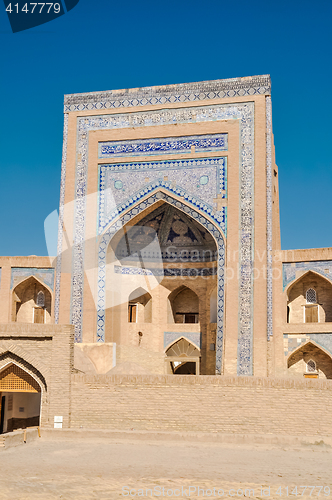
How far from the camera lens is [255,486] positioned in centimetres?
561

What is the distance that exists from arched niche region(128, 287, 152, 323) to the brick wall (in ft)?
17.3

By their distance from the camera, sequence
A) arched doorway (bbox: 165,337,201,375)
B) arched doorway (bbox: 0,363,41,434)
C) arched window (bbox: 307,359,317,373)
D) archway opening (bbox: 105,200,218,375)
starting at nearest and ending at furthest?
arched doorway (bbox: 0,363,41,434) → arched window (bbox: 307,359,317,373) → archway opening (bbox: 105,200,218,375) → arched doorway (bbox: 165,337,201,375)

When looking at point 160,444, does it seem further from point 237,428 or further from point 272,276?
point 272,276

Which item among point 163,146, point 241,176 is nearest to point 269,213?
point 241,176

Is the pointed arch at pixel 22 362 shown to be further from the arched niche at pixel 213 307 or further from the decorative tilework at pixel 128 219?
the arched niche at pixel 213 307

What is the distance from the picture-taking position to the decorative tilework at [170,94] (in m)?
12.1

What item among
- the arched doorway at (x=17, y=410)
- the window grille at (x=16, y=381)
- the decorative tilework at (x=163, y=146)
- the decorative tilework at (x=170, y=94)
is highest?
the decorative tilework at (x=170, y=94)

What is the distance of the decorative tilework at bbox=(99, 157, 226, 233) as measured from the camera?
12094 mm

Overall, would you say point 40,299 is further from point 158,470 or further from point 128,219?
point 158,470

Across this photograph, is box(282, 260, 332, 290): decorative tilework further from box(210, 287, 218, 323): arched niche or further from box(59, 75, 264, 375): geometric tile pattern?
box(210, 287, 218, 323): arched niche

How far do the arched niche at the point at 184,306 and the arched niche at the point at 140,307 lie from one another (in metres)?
0.61

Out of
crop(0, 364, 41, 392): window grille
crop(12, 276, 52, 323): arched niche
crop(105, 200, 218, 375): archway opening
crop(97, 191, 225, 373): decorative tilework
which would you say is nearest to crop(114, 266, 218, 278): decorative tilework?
crop(105, 200, 218, 375): archway opening

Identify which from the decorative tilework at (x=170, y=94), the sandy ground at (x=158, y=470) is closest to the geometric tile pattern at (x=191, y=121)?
the decorative tilework at (x=170, y=94)

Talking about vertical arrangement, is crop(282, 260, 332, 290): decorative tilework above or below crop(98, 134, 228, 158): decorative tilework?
below
